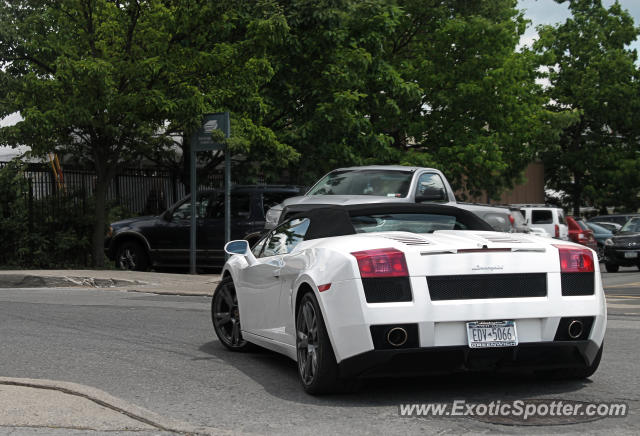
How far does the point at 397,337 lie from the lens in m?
6.07

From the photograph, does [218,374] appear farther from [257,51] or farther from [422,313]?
[257,51]

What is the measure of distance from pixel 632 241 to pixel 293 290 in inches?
877

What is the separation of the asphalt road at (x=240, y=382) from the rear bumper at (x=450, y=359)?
0.74 feet

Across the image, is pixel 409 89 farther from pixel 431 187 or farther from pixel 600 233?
pixel 431 187

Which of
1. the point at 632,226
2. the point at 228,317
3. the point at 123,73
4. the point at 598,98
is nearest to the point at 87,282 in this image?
the point at 123,73

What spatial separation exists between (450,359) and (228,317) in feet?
10.9

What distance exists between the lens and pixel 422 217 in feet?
24.9

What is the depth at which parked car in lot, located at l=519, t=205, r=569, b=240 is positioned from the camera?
90.9 feet

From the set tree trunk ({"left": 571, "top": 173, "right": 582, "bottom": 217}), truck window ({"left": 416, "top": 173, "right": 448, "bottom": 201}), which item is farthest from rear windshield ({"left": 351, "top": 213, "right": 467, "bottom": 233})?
tree trunk ({"left": 571, "top": 173, "right": 582, "bottom": 217})

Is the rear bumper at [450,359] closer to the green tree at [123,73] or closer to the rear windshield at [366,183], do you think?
the rear windshield at [366,183]

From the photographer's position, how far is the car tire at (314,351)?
634 cm

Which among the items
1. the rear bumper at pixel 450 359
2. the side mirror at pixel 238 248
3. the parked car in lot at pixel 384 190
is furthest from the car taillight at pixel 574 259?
the parked car in lot at pixel 384 190

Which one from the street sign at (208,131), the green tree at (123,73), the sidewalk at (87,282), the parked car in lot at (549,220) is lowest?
the sidewalk at (87,282)

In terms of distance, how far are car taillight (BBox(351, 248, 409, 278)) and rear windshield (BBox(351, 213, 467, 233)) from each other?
1.20 meters
